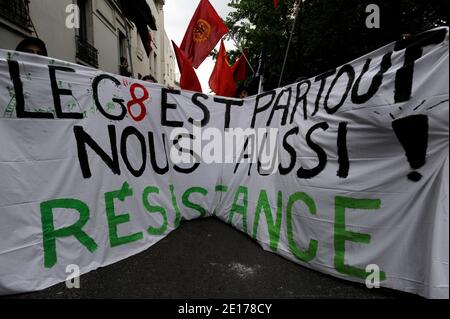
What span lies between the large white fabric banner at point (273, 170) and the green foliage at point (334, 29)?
4467mm

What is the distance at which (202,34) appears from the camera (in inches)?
191

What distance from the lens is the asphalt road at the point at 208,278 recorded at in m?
2.17

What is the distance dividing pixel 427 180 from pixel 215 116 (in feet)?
8.55

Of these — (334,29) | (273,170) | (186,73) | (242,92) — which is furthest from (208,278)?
(334,29)

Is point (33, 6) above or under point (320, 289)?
above

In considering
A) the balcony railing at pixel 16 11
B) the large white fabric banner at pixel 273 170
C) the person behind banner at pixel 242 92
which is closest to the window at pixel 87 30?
the balcony railing at pixel 16 11

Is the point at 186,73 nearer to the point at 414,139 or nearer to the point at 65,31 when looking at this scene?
the point at 414,139

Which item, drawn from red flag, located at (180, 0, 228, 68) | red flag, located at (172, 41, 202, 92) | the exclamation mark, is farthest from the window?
the exclamation mark

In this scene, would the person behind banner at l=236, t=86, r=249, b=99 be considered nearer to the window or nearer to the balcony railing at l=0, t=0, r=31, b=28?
the balcony railing at l=0, t=0, r=31, b=28

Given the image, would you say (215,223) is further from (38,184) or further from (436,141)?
(436,141)

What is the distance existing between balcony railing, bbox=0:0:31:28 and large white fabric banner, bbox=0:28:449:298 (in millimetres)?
2933

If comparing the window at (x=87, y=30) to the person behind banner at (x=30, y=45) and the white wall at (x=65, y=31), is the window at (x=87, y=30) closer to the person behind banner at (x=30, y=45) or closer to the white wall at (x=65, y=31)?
the white wall at (x=65, y=31)
